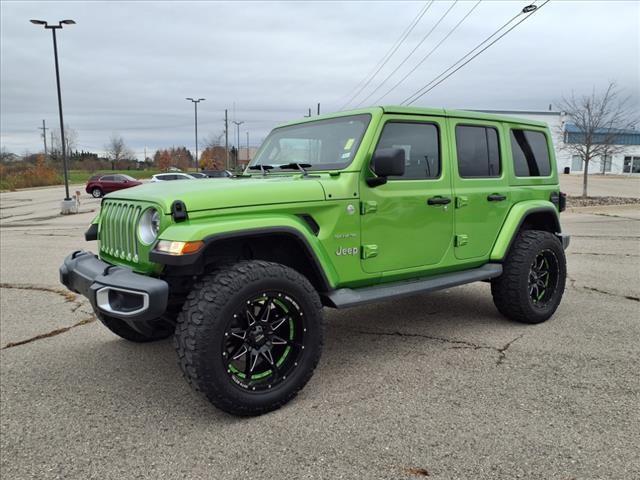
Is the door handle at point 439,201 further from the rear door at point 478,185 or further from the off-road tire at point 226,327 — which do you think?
the off-road tire at point 226,327

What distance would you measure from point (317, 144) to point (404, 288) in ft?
4.50

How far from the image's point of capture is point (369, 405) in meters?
3.17

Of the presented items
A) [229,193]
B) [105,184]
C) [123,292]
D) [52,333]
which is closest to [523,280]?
[229,193]

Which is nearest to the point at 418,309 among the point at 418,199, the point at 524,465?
the point at 418,199

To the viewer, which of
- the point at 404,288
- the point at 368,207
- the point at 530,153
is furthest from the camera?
the point at 530,153

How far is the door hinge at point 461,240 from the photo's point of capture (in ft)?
13.8

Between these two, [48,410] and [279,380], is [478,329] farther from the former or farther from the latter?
[48,410]

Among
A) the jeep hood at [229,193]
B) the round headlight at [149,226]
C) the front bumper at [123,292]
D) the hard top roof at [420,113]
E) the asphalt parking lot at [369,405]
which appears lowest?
the asphalt parking lot at [369,405]

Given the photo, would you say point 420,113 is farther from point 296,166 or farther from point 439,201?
point 296,166

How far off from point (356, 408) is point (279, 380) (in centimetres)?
52

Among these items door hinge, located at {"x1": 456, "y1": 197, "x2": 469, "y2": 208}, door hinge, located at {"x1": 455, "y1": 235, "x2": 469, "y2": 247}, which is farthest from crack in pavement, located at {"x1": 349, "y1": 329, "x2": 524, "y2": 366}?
door hinge, located at {"x1": 456, "y1": 197, "x2": 469, "y2": 208}

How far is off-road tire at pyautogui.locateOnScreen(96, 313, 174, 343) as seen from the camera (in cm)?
383

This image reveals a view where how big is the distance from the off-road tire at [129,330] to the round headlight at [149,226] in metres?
0.87

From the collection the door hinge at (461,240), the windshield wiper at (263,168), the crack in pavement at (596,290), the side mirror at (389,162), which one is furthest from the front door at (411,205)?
the crack in pavement at (596,290)
